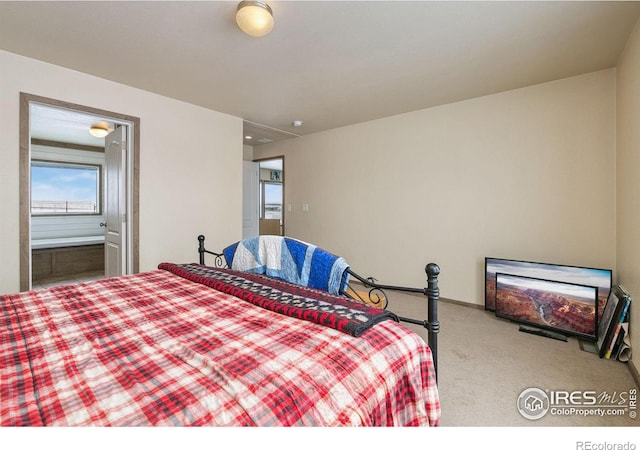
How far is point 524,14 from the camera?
197 cm

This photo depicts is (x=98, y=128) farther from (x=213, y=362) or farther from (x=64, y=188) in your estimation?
(x=213, y=362)

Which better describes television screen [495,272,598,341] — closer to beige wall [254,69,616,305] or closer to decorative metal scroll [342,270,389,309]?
beige wall [254,69,616,305]

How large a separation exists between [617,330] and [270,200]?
6977 millimetres

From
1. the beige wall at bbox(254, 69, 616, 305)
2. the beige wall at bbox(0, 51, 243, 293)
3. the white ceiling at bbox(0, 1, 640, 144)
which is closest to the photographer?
the white ceiling at bbox(0, 1, 640, 144)

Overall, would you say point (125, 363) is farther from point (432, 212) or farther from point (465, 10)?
point (432, 212)

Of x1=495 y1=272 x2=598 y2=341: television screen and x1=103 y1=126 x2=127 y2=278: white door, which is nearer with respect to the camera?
x1=495 y1=272 x2=598 y2=341: television screen

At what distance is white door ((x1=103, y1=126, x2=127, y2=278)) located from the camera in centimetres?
335

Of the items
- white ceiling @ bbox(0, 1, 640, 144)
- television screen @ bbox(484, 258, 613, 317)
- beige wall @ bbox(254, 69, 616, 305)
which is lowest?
television screen @ bbox(484, 258, 613, 317)

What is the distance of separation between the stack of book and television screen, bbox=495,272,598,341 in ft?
0.48

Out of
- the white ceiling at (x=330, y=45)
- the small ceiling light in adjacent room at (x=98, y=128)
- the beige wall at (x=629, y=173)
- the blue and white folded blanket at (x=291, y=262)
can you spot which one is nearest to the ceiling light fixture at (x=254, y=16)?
the white ceiling at (x=330, y=45)

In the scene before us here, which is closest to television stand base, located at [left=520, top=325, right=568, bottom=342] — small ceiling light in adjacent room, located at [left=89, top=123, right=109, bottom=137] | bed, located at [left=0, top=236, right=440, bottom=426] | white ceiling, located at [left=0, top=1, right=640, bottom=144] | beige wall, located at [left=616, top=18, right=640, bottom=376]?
beige wall, located at [left=616, top=18, right=640, bottom=376]

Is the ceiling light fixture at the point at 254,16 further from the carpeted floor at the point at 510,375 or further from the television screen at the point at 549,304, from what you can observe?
the television screen at the point at 549,304

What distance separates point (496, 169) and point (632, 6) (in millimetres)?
1673

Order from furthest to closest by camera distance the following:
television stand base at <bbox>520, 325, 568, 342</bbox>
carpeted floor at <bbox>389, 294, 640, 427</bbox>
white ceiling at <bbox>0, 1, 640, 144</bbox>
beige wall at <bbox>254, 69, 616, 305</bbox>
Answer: beige wall at <bbox>254, 69, 616, 305</bbox> < television stand base at <bbox>520, 325, 568, 342</bbox> < white ceiling at <bbox>0, 1, 640, 144</bbox> < carpeted floor at <bbox>389, 294, 640, 427</bbox>
